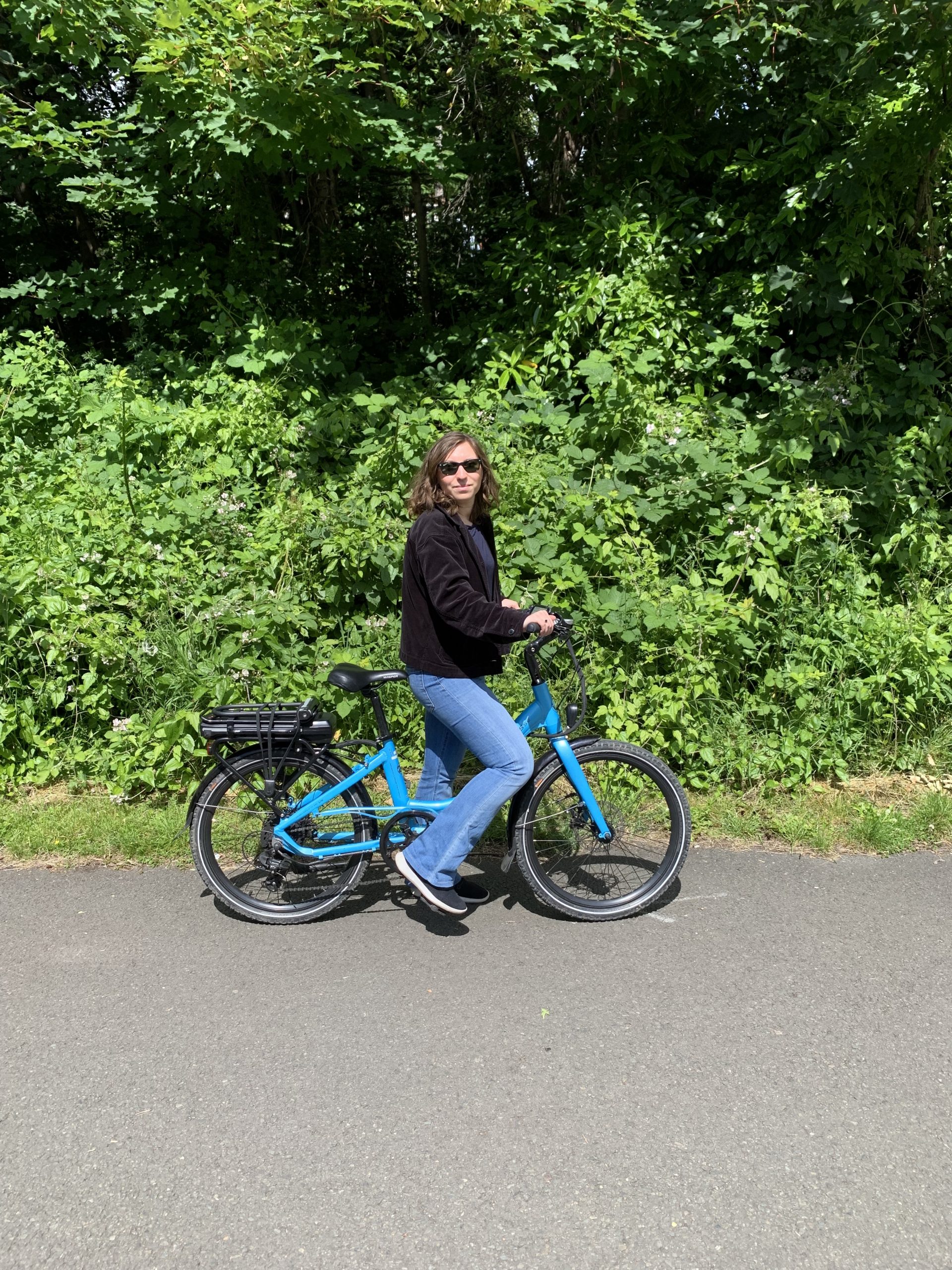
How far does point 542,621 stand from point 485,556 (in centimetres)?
42

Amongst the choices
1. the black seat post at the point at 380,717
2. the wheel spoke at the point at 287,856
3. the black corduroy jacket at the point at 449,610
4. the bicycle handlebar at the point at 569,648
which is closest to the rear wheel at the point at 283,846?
the wheel spoke at the point at 287,856

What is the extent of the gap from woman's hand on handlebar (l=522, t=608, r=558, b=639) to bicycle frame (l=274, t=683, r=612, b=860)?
43 centimetres

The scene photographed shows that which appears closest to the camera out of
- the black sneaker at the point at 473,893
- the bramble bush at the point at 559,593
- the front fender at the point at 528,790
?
the front fender at the point at 528,790

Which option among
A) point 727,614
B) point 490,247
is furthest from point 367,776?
point 490,247

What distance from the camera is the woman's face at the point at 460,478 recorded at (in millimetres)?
3186

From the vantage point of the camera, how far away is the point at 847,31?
16.7 feet

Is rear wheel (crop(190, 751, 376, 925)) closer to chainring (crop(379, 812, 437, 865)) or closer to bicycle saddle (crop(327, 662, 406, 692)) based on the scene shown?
chainring (crop(379, 812, 437, 865))

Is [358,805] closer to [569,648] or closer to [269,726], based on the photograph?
[269,726]

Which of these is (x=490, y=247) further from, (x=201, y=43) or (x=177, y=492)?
(x=177, y=492)

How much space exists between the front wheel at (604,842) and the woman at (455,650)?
0.27 m

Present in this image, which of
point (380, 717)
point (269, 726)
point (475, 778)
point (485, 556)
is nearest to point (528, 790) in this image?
point (475, 778)

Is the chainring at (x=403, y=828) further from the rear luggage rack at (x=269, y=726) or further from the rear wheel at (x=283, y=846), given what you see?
the rear luggage rack at (x=269, y=726)

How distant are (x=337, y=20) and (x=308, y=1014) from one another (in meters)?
5.44

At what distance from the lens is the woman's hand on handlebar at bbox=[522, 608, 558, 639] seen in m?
3.05
